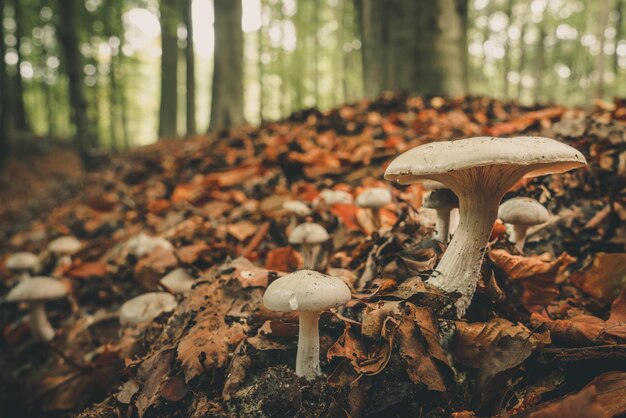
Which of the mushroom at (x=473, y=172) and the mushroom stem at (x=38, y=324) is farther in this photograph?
the mushroom stem at (x=38, y=324)

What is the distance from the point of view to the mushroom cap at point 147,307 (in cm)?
224

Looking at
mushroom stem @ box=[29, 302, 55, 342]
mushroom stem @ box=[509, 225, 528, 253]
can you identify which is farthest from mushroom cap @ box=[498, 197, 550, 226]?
mushroom stem @ box=[29, 302, 55, 342]

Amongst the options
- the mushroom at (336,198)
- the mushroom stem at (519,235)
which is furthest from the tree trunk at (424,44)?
the mushroom stem at (519,235)

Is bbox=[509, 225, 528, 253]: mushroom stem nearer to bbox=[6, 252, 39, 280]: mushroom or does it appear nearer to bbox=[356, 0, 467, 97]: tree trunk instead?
bbox=[356, 0, 467, 97]: tree trunk

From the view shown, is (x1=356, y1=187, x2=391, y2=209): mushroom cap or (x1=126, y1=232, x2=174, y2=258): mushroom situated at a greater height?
(x1=356, y1=187, x2=391, y2=209): mushroom cap

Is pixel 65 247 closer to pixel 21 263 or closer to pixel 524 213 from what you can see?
pixel 21 263

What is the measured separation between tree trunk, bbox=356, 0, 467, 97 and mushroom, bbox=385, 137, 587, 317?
164 inches

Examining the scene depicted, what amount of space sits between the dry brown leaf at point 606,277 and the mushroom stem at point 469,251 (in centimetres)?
62

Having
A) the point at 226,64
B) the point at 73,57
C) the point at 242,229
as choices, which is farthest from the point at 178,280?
the point at 226,64

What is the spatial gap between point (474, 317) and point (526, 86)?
3937cm

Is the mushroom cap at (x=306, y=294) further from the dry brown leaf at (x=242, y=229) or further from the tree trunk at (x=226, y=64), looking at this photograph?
the tree trunk at (x=226, y=64)

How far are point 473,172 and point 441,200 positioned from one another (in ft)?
1.12

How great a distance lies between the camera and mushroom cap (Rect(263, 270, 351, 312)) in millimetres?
1355

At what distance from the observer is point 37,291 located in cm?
294
